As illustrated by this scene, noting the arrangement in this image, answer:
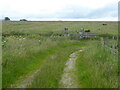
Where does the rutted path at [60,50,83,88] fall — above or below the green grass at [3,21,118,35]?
below

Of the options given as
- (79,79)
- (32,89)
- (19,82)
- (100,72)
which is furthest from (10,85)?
(100,72)

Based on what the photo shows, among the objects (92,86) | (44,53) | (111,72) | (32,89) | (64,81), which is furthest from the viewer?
(44,53)

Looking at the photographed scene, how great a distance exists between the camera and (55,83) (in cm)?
555

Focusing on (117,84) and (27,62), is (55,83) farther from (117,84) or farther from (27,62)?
(27,62)

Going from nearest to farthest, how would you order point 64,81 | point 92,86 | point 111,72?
point 92,86
point 64,81
point 111,72

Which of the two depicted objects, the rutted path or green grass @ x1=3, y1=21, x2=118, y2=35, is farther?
green grass @ x1=3, y1=21, x2=118, y2=35

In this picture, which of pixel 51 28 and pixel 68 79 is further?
pixel 51 28

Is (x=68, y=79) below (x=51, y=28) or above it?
below

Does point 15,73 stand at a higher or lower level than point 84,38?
lower

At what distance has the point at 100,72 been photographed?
615 centimetres

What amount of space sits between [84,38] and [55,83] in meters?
18.9

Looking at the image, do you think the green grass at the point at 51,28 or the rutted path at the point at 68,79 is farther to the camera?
the green grass at the point at 51,28

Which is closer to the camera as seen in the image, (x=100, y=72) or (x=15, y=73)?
(x=100, y=72)

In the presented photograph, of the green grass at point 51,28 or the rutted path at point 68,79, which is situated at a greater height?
the green grass at point 51,28
